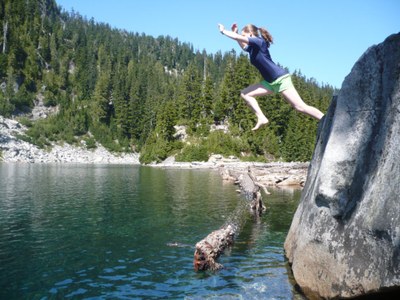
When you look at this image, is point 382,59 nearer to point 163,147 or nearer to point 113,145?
point 163,147

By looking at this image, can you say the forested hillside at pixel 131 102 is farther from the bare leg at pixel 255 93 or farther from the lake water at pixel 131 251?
the bare leg at pixel 255 93

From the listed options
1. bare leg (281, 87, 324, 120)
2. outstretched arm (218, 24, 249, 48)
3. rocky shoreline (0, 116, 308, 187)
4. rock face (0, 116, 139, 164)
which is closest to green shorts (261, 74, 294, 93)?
bare leg (281, 87, 324, 120)

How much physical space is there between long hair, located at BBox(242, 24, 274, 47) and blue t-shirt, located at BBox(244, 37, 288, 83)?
20cm

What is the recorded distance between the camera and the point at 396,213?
8273 mm

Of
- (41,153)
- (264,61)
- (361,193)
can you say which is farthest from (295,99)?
(41,153)

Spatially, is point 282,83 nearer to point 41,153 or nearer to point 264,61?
point 264,61

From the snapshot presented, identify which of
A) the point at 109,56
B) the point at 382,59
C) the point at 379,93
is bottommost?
the point at 379,93

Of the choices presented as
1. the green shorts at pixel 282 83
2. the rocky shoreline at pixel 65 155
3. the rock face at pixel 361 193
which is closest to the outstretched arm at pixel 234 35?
the green shorts at pixel 282 83

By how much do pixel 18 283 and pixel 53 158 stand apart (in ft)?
371

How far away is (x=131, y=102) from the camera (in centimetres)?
15625

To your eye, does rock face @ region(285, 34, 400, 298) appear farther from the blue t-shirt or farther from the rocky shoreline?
the rocky shoreline

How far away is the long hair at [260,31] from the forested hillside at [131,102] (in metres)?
82.9

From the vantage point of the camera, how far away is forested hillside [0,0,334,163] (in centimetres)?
10012

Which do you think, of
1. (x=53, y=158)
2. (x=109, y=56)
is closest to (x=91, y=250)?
(x=53, y=158)
